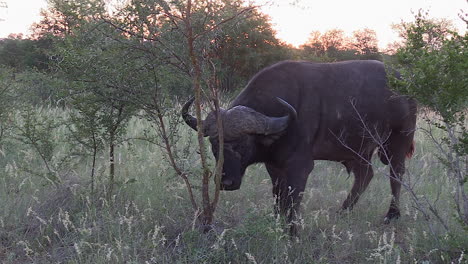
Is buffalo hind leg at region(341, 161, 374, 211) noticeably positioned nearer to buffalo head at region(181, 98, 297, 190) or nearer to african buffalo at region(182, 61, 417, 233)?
african buffalo at region(182, 61, 417, 233)

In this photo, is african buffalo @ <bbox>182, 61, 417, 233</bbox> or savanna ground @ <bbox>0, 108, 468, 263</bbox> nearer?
savanna ground @ <bbox>0, 108, 468, 263</bbox>

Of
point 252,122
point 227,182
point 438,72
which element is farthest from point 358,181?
point 438,72

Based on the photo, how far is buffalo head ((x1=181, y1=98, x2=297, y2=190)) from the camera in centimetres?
422

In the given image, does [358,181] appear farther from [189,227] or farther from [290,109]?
[189,227]

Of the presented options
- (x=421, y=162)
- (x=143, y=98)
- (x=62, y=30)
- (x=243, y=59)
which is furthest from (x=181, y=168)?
(x=243, y=59)

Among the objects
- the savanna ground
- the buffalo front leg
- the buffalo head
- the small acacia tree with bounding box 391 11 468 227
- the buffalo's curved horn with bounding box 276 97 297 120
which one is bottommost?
the savanna ground

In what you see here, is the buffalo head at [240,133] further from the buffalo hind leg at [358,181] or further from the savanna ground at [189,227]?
the buffalo hind leg at [358,181]

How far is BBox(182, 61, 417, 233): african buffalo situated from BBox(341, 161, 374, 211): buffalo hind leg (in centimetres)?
3

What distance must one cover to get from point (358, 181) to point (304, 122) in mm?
1731

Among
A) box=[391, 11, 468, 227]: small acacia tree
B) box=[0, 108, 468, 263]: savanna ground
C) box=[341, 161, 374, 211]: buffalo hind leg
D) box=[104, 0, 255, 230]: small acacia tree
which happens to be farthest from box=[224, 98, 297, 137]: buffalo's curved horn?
box=[341, 161, 374, 211]: buffalo hind leg

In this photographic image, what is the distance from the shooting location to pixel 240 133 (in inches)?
169

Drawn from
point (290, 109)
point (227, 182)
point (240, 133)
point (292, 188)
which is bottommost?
point (292, 188)

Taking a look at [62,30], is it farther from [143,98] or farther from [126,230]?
[126,230]

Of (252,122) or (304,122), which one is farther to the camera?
(304,122)
